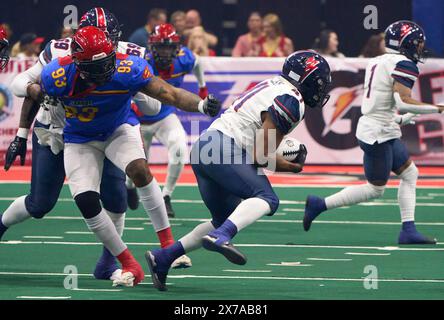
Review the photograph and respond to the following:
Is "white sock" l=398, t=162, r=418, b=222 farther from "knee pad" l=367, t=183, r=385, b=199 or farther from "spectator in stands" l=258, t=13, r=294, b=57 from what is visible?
"spectator in stands" l=258, t=13, r=294, b=57

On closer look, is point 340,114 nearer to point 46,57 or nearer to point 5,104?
point 5,104

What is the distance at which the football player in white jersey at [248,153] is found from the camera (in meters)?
8.35

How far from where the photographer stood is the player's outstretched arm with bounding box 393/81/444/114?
1124 centimetres

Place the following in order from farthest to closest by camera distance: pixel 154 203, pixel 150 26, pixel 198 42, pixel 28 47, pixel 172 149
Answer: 1. pixel 150 26
2. pixel 198 42
3. pixel 28 47
4. pixel 172 149
5. pixel 154 203

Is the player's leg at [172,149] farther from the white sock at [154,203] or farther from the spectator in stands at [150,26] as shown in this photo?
the spectator in stands at [150,26]

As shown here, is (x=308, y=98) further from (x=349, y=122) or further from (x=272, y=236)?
(x=349, y=122)

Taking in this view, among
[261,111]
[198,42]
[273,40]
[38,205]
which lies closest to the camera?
[261,111]

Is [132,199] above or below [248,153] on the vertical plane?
below

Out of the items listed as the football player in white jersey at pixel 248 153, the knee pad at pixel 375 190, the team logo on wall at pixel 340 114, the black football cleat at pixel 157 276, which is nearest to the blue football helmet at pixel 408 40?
the knee pad at pixel 375 190

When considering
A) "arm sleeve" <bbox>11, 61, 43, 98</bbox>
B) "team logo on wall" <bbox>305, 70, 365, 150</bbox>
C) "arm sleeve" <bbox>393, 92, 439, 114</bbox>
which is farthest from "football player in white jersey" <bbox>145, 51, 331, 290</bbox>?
"team logo on wall" <bbox>305, 70, 365, 150</bbox>

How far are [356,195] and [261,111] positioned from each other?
128 inches

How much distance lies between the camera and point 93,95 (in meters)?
→ 8.81

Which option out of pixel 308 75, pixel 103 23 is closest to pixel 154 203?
pixel 308 75

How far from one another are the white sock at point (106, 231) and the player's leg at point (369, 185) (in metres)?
3.13
